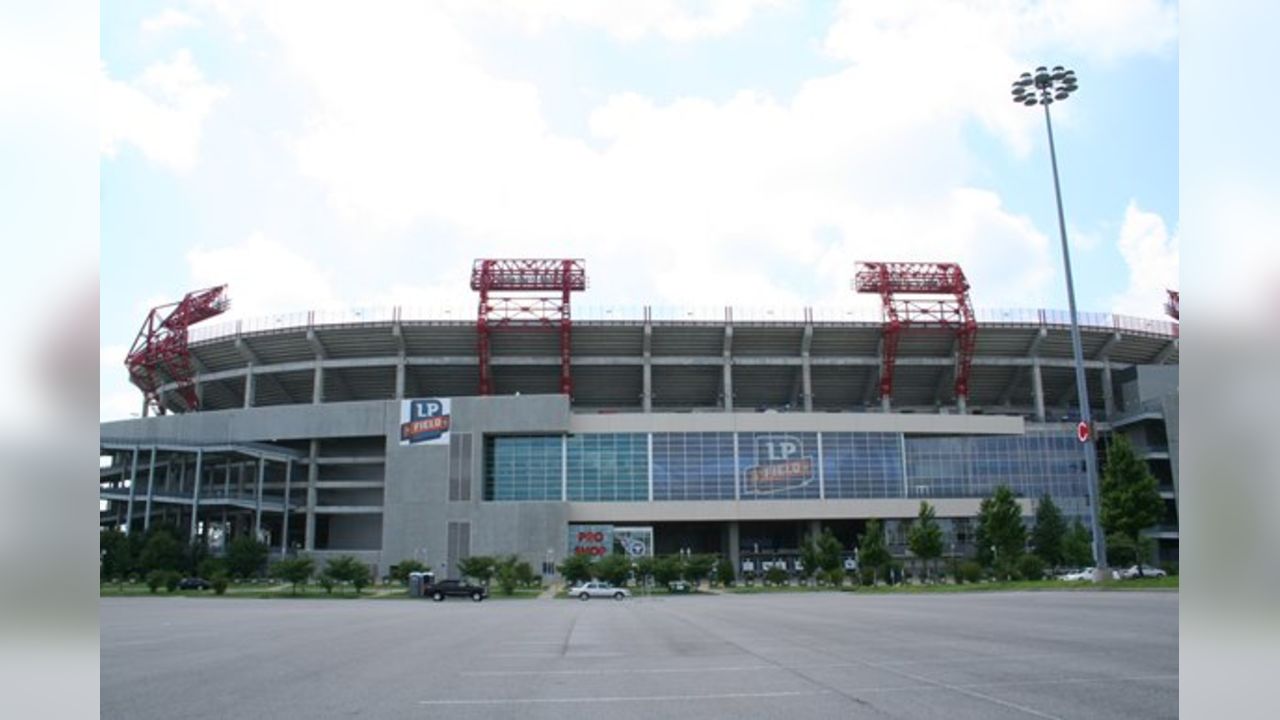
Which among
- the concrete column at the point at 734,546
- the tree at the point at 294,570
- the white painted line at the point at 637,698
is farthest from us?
the concrete column at the point at 734,546

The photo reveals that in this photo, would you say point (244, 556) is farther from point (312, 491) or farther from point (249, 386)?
point (249, 386)

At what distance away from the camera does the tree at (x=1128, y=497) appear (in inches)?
1778

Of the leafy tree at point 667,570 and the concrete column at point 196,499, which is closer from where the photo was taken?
the leafy tree at point 667,570

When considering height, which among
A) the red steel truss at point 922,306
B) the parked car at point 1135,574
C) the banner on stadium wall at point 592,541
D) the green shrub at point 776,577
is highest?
the red steel truss at point 922,306

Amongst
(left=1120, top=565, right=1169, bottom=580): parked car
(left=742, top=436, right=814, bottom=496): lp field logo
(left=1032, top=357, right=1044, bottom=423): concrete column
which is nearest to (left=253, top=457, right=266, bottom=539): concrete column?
(left=742, top=436, right=814, bottom=496): lp field logo

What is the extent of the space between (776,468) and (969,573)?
22.6 m

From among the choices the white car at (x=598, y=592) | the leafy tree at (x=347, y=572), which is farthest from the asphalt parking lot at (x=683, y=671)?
the leafy tree at (x=347, y=572)

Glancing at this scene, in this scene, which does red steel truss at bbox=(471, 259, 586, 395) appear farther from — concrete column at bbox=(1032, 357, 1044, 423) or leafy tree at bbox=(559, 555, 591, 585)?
concrete column at bbox=(1032, 357, 1044, 423)

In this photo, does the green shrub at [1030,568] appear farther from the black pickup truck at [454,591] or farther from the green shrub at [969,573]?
the black pickup truck at [454,591]

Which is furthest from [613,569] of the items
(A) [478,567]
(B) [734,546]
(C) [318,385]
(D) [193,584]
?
(C) [318,385]

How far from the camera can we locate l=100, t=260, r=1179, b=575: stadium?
8019cm

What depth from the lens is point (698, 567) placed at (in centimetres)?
6962

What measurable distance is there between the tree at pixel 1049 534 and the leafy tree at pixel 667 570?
102 ft

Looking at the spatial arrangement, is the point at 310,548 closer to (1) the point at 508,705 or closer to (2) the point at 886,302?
(2) the point at 886,302
